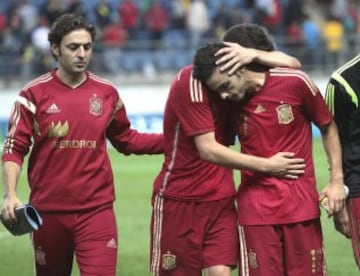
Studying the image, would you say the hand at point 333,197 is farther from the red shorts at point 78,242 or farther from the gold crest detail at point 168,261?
the red shorts at point 78,242

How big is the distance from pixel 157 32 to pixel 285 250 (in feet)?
70.3

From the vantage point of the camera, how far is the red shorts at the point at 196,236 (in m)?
6.77

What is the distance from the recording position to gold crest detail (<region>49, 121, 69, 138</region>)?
275 inches

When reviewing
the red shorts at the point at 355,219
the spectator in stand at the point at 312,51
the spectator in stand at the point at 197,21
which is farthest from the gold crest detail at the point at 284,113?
the spectator in stand at the point at 197,21

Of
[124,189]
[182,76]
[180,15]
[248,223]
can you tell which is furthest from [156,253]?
[180,15]

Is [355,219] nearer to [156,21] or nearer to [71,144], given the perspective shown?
[71,144]

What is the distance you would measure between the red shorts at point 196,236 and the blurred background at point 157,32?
17298 millimetres

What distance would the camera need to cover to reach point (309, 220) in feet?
21.2

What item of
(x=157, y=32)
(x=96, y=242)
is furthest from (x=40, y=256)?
(x=157, y=32)

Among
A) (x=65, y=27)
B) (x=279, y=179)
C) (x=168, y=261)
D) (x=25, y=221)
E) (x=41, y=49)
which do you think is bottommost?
(x=168, y=261)

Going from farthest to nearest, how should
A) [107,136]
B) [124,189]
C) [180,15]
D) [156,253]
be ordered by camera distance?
[180,15], [124,189], [107,136], [156,253]

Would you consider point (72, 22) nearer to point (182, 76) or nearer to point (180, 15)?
point (182, 76)

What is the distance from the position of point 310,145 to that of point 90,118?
4.66 ft

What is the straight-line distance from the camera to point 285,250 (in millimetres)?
6469
